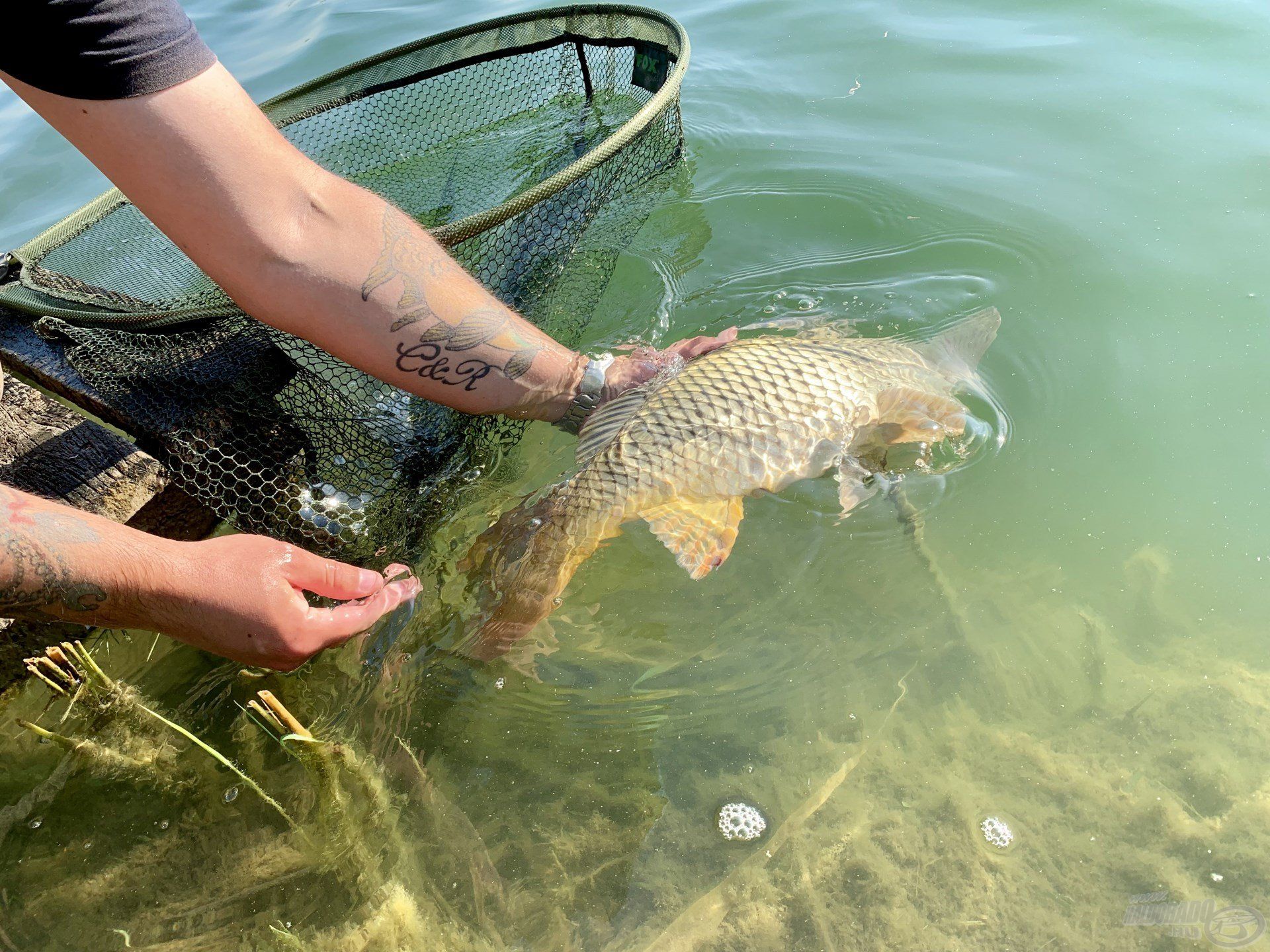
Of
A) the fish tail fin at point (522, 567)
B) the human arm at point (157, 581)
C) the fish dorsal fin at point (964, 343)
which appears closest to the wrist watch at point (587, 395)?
the fish tail fin at point (522, 567)

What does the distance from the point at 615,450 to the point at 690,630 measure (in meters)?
0.64

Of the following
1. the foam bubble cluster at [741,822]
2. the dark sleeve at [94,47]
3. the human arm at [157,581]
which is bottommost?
the foam bubble cluster at [741,822]

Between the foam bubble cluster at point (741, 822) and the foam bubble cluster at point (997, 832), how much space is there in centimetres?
56

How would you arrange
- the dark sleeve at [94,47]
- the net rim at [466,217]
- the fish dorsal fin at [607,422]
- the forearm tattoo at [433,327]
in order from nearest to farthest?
the dark sleeve at [94,47]
the forearm tattoo at [433,327]
the net rim at [466,217]
the fish dorsal fin at [607,422]

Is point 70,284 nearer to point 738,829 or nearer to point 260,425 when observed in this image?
point 260,425

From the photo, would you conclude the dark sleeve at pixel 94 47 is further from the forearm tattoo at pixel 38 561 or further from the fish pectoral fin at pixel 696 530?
the fish pectoral fin at pixel 696 530

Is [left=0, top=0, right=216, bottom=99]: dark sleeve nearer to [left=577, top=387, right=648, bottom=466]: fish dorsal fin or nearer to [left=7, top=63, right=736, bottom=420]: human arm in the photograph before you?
[left=7, top=63, right=736, bottom=420]: human arm

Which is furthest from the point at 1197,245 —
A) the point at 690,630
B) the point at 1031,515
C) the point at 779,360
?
the point at 690,630

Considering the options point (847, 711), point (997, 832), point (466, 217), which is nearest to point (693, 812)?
point (847, 711)

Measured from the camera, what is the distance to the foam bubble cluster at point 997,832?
2.15 m

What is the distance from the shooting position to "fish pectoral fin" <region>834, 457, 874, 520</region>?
291 cm

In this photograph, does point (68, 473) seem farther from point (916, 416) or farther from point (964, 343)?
point (964, 343)

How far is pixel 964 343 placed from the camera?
10.7ft

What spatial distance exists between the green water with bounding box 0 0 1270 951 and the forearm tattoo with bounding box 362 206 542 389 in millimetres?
596
